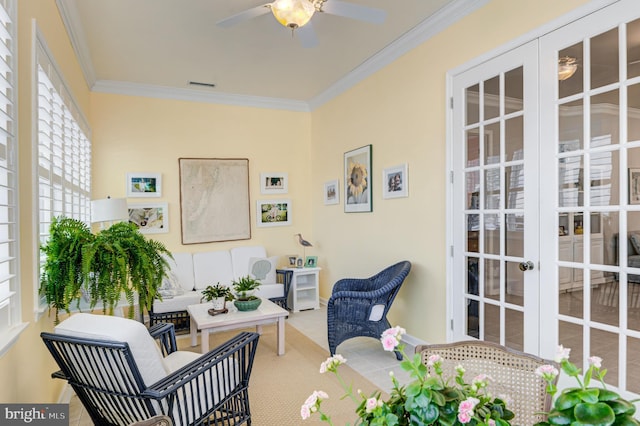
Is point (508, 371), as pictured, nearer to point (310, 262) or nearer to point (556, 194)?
point (556, 194)

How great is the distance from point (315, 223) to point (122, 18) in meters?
3.56

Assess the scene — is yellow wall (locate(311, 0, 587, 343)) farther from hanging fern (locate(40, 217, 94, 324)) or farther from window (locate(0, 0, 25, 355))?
window (locate(0, 0, 25, 355))

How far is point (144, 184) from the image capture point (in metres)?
4.99

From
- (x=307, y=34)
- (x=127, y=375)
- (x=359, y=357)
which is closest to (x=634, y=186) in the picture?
(x=307, y=34)

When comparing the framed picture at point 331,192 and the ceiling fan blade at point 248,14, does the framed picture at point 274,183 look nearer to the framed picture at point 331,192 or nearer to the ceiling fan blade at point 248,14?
the framed picture at point 331,192

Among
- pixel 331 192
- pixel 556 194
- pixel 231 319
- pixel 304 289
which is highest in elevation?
pixel 331 192

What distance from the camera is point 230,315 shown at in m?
3.48

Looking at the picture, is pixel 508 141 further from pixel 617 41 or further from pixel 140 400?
pixel 140 400

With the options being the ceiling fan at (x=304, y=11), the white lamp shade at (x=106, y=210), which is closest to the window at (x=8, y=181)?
the ceiling fan at (x=304, y=11)

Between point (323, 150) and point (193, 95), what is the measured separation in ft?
6.41

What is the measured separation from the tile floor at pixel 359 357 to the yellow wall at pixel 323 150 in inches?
9.8

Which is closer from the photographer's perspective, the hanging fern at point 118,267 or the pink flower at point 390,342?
the pink flower at point 390,342

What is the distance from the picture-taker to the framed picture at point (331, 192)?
5203 mm

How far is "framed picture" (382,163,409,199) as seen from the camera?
386 centimetres
